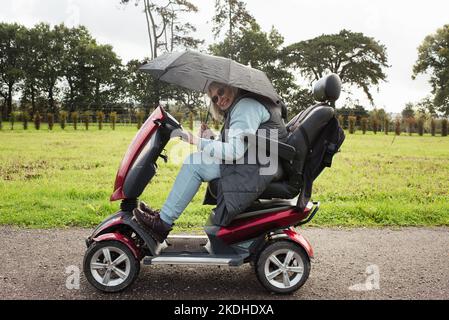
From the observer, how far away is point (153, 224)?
3.92 m

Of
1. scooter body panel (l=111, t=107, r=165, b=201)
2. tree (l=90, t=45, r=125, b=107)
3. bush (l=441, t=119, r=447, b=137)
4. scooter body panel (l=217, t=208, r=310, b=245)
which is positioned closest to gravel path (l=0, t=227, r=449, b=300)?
scooter body panel (l=217, t=208, r=310, b=245)

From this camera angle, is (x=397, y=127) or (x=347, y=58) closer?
(x=397, y=127)

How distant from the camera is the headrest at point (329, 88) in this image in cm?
390

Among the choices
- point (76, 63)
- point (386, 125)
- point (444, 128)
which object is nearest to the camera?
point (444, 128)

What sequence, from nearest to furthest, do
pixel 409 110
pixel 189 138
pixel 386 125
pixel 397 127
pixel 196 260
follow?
pixel 189 138 < pixel 196 260 < pixel 397 127 < pixel 386 125 < pixel 409 110

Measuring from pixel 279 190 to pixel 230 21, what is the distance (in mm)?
26185

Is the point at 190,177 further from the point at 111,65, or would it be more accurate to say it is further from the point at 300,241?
the point at 111,65

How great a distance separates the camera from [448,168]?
1189 cm

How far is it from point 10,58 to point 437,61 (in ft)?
135

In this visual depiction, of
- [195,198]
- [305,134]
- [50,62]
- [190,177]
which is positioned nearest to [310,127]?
[305,134]

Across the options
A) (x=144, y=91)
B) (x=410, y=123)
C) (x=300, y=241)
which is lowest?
(x=300, y=241)

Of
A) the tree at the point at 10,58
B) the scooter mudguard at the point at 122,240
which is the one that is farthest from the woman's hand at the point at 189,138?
the tree at the point at 10,58

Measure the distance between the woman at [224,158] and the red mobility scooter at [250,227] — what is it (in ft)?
0.46
